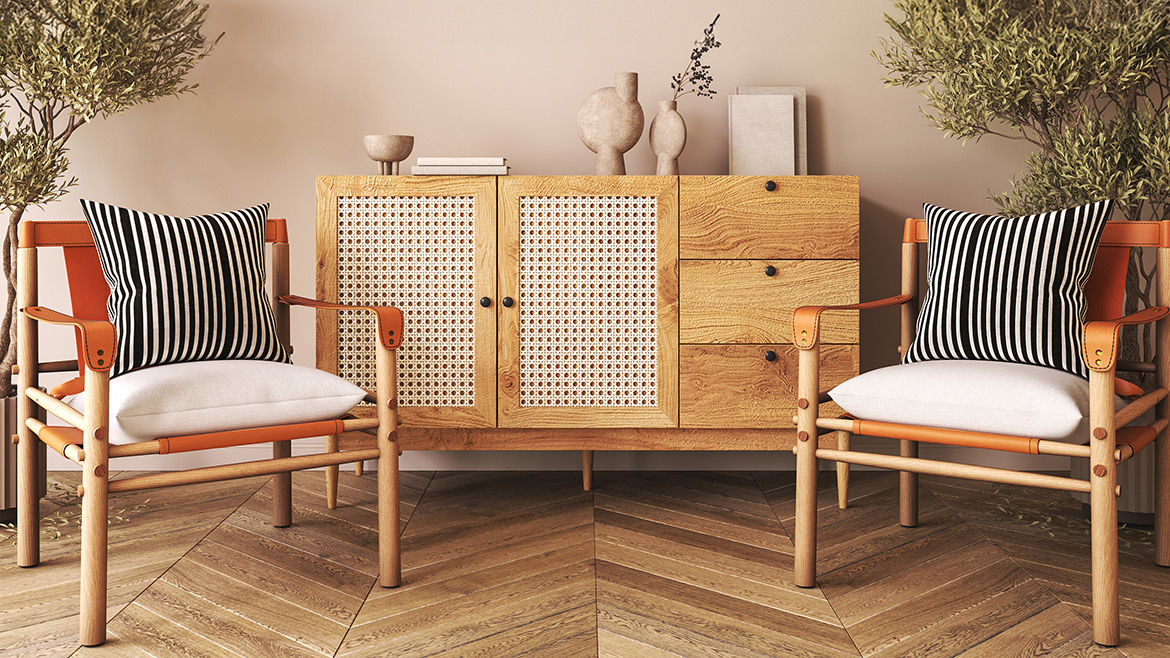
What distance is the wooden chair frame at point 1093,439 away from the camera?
58.4 inches

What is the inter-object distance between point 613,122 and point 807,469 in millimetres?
1214

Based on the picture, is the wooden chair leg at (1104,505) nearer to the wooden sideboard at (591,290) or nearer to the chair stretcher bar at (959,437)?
the chair stretcher bar at (959,437)

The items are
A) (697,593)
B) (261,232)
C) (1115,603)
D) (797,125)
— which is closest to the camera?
(1115,603)

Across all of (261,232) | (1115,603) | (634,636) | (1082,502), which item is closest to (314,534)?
(261,232)

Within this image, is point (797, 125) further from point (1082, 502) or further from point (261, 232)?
point (261, 232)

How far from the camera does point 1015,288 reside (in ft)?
5.99

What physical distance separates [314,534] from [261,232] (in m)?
0.77

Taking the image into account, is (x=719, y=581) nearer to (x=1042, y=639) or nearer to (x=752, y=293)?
(x=1042, y=639)

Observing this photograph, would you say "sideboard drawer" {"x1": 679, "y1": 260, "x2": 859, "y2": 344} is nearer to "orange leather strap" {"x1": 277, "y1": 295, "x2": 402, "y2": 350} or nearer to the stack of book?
the stack of book

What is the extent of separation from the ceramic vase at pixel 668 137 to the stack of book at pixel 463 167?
0.50 metres

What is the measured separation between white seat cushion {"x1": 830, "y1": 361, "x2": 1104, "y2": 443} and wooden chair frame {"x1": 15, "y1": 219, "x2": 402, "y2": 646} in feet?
3.15

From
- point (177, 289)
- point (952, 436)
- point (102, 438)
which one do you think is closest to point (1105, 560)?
point (952, 436)

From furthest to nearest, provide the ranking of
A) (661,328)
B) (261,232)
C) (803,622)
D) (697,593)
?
(661,328)
(261,232)
(697,593)
(803,622)

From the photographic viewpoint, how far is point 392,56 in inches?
109
